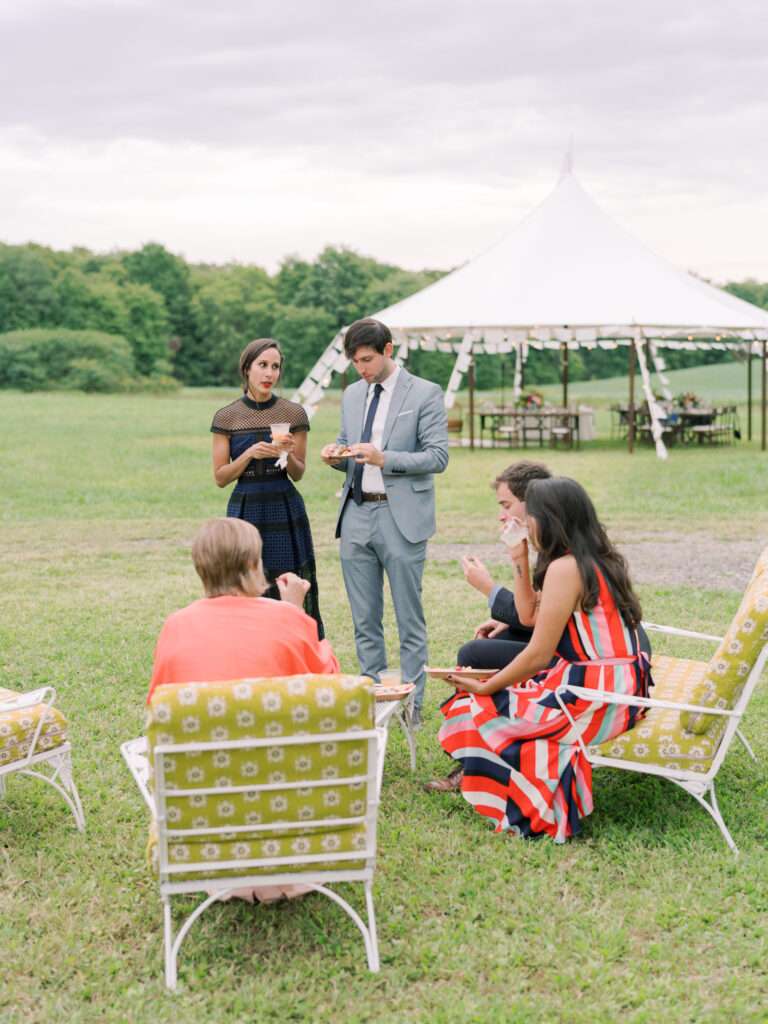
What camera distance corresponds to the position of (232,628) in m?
3.56

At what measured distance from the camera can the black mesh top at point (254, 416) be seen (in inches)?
230

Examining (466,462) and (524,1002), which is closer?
(524,1002)

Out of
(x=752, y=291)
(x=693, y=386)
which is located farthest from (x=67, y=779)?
(x=752, y=291)

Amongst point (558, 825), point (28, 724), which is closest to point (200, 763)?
point (28, 724)

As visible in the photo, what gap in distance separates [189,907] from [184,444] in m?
20.3

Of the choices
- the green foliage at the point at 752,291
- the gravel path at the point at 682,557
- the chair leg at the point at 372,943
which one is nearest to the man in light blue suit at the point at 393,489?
the chair leg at the point at 372,943

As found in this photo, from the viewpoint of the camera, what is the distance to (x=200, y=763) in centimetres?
316

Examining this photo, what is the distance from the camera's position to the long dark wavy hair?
4.32 meters

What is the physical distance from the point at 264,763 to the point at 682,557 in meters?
8.16

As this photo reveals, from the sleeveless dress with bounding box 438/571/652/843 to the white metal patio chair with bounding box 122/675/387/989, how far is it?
111cm

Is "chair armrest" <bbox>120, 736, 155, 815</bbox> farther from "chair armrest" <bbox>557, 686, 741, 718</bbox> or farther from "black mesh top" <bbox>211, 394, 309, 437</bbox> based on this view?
"black mesh top" <bbox>211, 394, 309, 437</bbox>

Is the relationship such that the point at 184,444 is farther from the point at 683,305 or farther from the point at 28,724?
the point at 28,724

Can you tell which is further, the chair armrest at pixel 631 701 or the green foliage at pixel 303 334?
the green foliage at pixel 303 334

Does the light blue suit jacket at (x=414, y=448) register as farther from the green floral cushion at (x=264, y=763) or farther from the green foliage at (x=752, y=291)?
the green foliage at (x=752, y=291)
